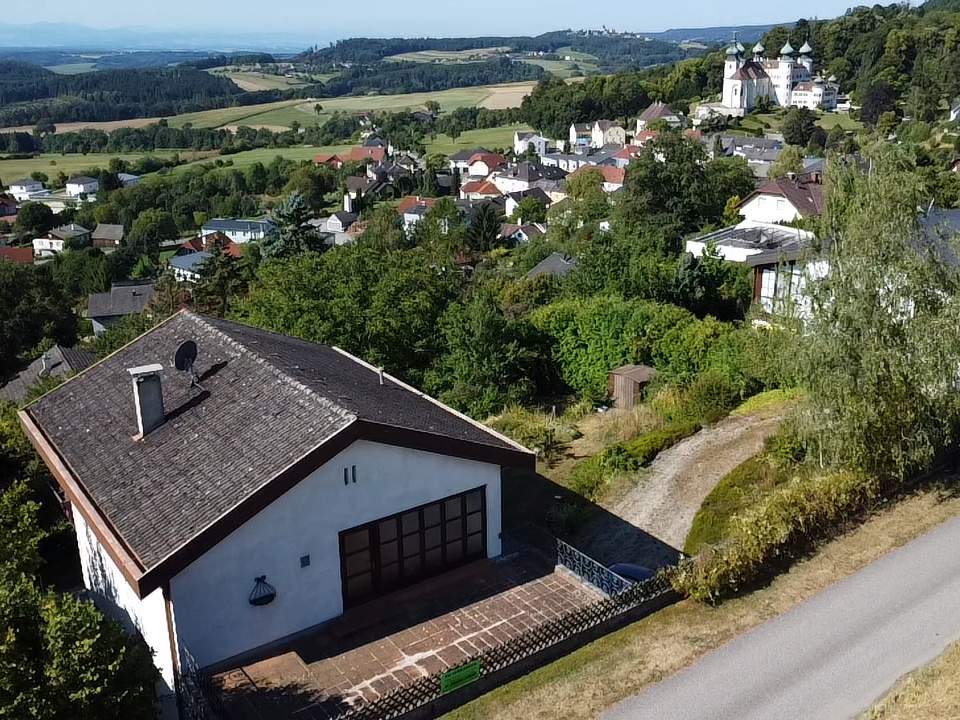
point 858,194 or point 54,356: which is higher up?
point 858,194

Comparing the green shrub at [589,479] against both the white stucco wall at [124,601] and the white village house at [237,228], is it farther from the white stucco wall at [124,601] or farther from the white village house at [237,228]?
the white village house at [237,228]

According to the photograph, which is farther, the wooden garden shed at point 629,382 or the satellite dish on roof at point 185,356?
the wooden garden shed at point 629,382

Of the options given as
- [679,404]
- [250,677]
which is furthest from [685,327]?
[250,677]

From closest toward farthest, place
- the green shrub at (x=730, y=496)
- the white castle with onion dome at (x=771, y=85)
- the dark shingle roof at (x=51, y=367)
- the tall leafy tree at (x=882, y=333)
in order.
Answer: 1. the tall leafy tree at (x=882, y=333)
2. the green shrub at (x=730, y=496)
3. the dark shingle roof at (x=51, y=367)
4. the white castle with onion dome at (x=771, y=85)

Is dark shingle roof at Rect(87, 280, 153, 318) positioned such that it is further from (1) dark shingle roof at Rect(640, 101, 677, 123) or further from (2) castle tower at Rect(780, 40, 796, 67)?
(2) castle tower at Rect(780, 40, 796, 67)

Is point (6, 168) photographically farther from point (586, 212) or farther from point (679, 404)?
point (679, 404)

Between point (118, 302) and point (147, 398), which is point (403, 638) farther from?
point (118, 302)

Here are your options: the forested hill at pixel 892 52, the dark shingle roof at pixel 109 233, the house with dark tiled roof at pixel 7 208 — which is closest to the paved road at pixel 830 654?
the forested hill at pixel 892 52
